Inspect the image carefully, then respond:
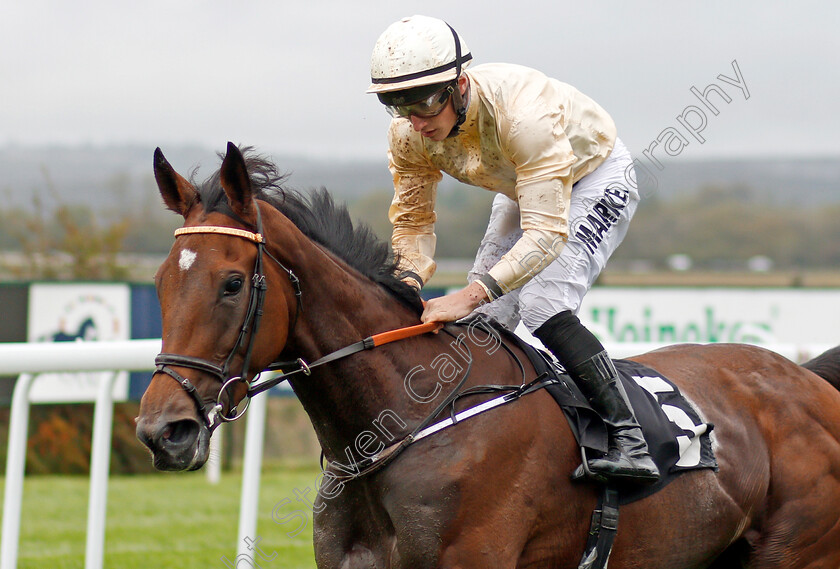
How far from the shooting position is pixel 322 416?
2.79m

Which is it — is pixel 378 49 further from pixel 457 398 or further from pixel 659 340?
pixel 659 340

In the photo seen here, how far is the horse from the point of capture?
8.03 ft

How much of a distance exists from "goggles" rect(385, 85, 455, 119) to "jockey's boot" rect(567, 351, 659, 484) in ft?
3.02

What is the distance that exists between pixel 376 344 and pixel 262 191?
22.3 inches

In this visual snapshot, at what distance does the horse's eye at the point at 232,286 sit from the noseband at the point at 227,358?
0.04 meters

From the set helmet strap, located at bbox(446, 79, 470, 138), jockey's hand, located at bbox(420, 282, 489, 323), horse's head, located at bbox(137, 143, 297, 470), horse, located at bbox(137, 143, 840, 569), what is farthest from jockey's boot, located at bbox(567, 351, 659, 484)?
horse's head, located at bbox(137, 143, 297, 470)

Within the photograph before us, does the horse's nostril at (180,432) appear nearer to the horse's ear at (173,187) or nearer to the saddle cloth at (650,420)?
the horse's ear at (173,187)

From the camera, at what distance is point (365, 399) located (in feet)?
9.06

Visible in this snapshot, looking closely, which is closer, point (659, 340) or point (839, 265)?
point (659, 340)

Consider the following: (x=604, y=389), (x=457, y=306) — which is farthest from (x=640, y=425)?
(x=457, y=306)

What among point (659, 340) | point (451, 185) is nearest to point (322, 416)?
point (659, 340)

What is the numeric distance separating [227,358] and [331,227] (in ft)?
2.00

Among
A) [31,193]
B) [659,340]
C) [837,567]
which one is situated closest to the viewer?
[837,567]

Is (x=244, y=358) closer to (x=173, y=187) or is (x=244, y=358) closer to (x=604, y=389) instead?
(x=173, y=187)
